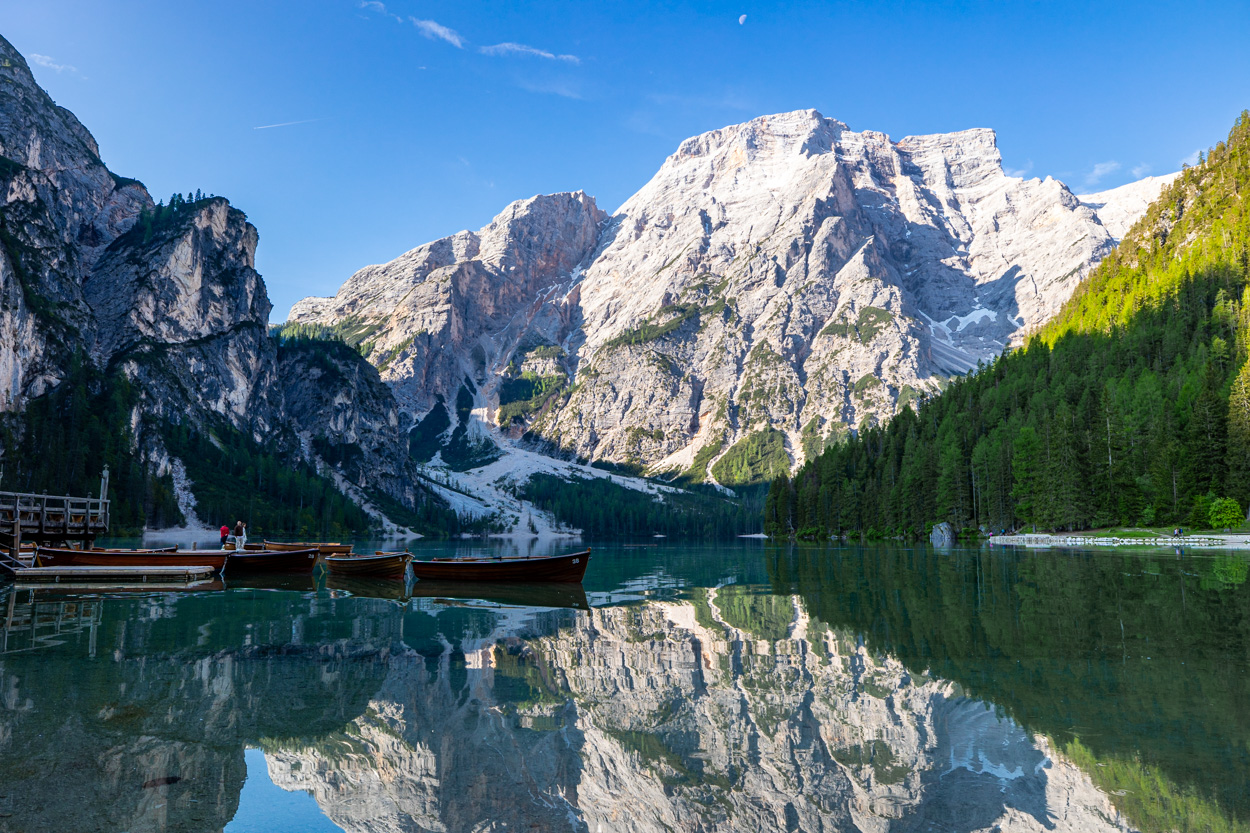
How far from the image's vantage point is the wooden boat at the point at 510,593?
3175 centimetres

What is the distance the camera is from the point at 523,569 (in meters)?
42.3

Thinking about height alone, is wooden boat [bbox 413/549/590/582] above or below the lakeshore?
above

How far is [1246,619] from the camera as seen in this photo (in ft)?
66.3

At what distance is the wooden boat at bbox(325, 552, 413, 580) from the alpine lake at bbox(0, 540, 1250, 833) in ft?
77.2

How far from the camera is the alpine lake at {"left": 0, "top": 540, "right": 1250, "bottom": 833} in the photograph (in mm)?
8375

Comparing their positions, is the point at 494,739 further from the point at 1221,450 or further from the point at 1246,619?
the point at 1221,450

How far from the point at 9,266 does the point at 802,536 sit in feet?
569

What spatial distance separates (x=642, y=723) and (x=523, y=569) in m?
31.4

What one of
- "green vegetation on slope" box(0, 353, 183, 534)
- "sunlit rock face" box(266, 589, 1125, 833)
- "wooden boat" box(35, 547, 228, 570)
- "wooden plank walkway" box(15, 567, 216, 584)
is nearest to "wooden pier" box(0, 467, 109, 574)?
"wooden boat" box(35, 547, 228, 570)

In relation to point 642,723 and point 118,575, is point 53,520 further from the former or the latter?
point 642,723

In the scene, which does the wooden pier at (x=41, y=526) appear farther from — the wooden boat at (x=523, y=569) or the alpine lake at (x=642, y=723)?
the alpine lake at (x=642, y=723)

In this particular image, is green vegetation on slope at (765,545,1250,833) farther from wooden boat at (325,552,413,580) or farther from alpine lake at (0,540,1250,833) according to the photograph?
wooden boat at (325,552,413,580)

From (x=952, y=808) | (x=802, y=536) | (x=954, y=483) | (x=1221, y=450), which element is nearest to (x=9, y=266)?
(x=802, y=536)

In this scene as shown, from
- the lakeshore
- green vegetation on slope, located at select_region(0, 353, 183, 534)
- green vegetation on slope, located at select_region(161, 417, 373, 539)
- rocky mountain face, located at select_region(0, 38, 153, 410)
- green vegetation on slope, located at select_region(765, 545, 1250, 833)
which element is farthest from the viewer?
green vegetation on slope, located at select_region(161, 417, 373, 539)
